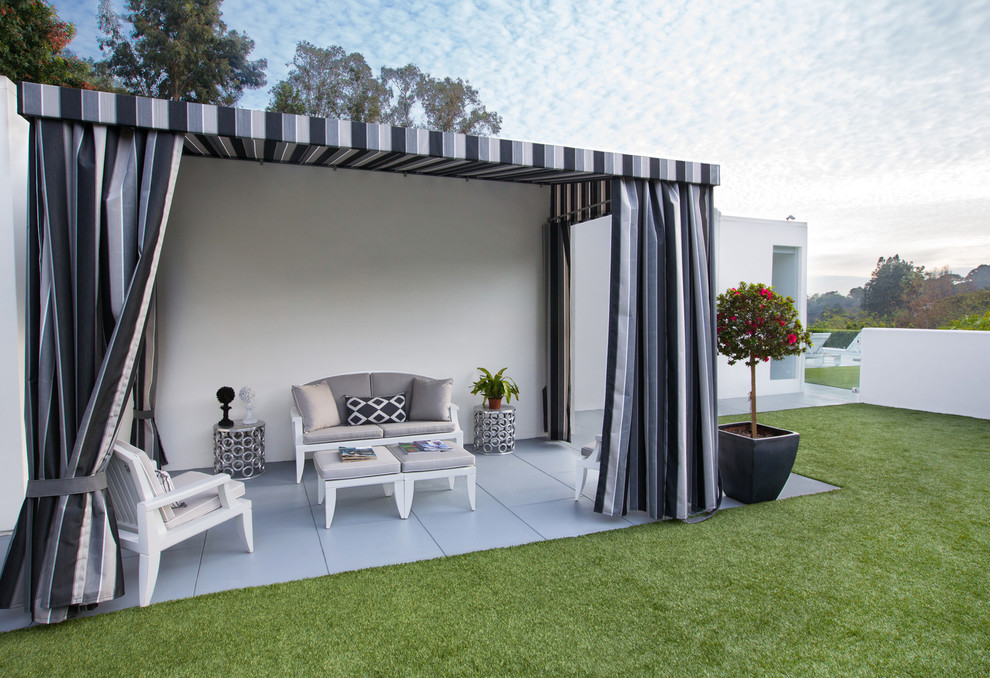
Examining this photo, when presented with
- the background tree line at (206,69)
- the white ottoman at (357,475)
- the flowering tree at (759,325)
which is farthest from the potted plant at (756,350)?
the background tree line at (206,69)

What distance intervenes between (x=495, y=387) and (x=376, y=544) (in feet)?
8.99

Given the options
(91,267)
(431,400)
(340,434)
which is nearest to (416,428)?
(431,400)

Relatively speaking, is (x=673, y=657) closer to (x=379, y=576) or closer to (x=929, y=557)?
(x=379, y=576)

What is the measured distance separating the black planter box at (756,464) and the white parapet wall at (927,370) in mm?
5408

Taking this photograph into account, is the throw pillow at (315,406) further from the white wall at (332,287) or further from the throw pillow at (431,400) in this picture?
the throw pillow at (431,400)

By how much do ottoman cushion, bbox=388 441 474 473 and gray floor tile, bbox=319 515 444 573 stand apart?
38 cm

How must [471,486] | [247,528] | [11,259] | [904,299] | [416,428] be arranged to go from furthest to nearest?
[904,299], [416,428], [471,486], [247,528], [11,259]

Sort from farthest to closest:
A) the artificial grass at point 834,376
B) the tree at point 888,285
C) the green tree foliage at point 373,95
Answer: the green tree foliage at point 373,95, the tree at point 888,285, the artificial grass at point 834,376

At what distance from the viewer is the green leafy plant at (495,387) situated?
6480 mm

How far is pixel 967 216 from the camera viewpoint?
13000 mm

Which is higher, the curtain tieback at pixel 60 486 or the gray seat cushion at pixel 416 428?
the curtain tieback at pixel 60 486

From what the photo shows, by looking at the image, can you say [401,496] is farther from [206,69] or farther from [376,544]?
[206,69]

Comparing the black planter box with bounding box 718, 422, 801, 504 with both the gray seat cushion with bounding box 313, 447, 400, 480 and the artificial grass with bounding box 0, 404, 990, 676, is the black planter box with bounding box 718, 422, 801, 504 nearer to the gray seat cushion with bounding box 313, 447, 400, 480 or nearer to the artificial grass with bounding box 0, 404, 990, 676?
the artificial grass with bounding box 0, 404, 990, 676

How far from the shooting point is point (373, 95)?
17844 mm
